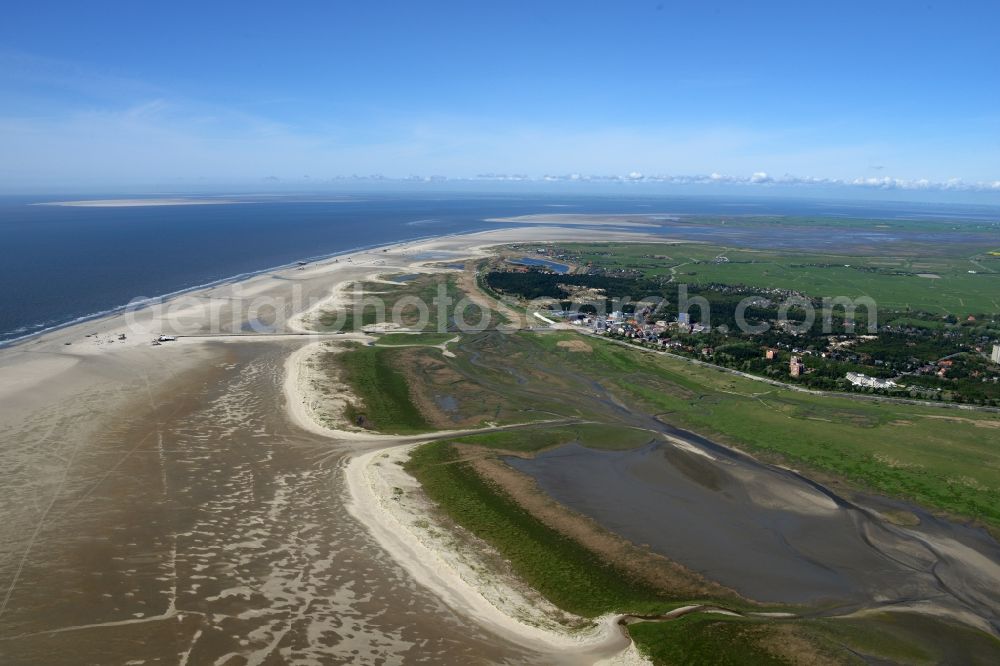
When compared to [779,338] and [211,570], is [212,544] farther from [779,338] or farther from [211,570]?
[779,338]

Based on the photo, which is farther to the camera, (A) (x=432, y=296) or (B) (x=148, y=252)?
(B) (x=148, y=252)

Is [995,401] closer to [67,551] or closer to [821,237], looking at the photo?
[67,551]

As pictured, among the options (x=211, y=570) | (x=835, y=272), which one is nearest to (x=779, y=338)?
(x=211, y=570)

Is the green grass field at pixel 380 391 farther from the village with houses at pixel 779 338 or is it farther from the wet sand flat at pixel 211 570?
the village with houses at pixel 779 338

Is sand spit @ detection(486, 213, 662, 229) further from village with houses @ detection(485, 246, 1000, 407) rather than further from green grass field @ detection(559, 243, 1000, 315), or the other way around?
village with houses @ detection(485, 246, 1000, 407)

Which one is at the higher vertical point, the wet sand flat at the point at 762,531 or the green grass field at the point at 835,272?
the green grass field at the point at 835,272

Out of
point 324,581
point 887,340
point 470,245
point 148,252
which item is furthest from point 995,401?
point 148,252

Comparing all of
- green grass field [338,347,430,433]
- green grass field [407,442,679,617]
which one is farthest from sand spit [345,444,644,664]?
green grass field [338,347,430,433]

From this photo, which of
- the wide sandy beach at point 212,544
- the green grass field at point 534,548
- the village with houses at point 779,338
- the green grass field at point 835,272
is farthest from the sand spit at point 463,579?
the green grass field at point 835,272

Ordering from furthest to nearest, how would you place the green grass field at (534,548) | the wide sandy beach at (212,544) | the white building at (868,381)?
the white building at (868,381) → the green grass field at (534,548) → the wide sandy beach at (212,544)
